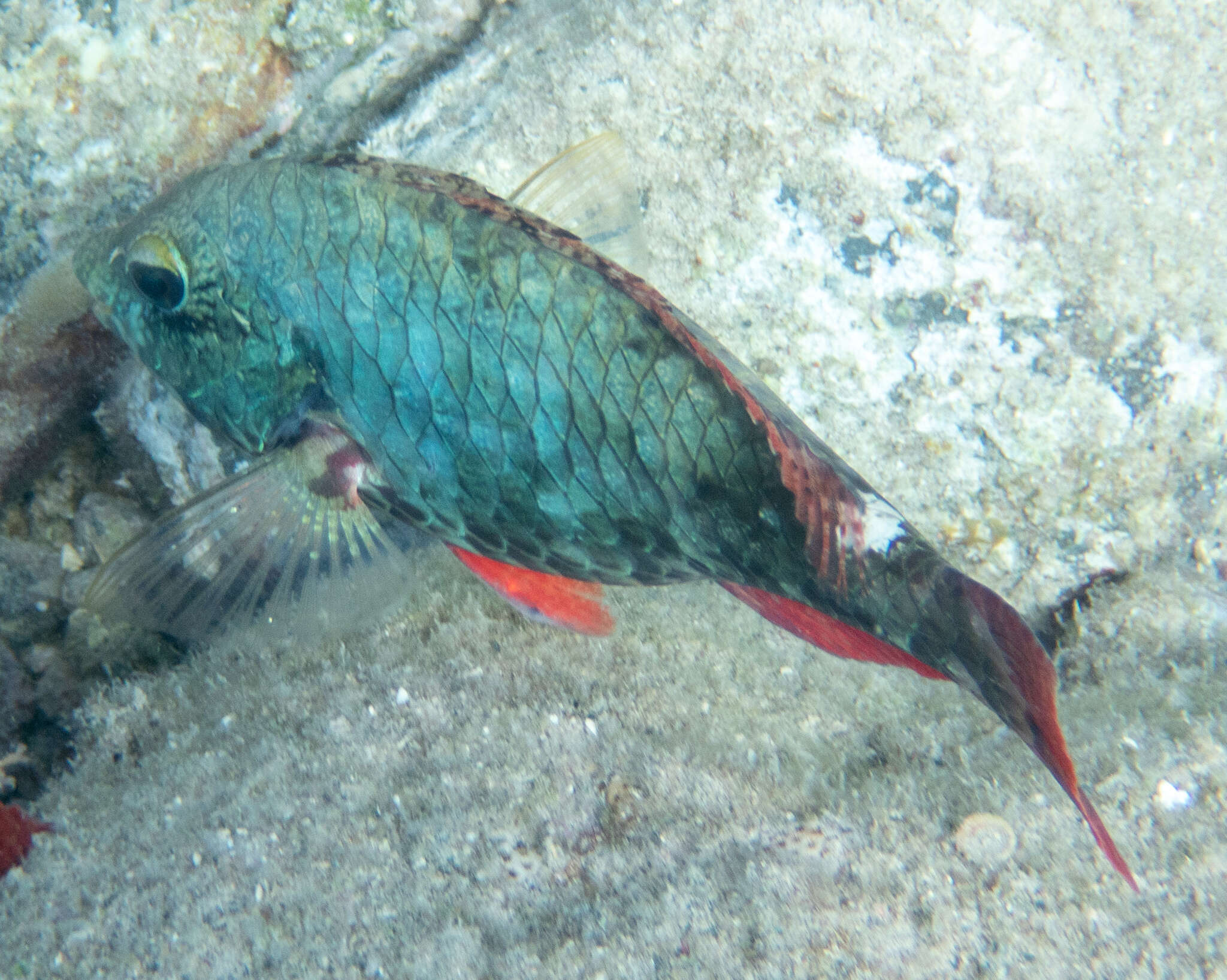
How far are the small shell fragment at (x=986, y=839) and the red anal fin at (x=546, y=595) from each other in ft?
3.47

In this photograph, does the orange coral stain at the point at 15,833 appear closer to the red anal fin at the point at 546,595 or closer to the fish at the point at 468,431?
the fish at the point at 468,431

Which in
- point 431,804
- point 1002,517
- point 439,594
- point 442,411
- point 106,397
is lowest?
point 1002,517

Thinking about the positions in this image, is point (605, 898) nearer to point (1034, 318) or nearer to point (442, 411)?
point (442, 411)

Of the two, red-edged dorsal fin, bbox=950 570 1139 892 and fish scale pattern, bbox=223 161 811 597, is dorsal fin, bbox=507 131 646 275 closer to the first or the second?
fish scale pattern, bbox=223 161 811 597

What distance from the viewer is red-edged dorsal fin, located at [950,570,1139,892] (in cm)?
124

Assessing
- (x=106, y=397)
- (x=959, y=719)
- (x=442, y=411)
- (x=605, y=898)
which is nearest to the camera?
(x=442, y=411)

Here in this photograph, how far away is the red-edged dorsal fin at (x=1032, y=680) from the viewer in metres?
1.24

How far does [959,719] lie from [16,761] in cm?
338

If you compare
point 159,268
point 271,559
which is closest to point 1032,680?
point 271,559

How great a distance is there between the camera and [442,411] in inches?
61.9

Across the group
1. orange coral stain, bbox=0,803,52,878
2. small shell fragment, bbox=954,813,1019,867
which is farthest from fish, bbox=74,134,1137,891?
orange coral stain, bbox=0,803,52,878

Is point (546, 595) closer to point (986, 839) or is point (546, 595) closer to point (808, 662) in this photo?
point (808, 662)

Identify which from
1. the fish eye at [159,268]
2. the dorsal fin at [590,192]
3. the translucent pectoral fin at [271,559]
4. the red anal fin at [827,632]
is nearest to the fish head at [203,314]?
the fish eye at [159,268]

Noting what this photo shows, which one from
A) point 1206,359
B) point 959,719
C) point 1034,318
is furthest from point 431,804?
point 1206,359
